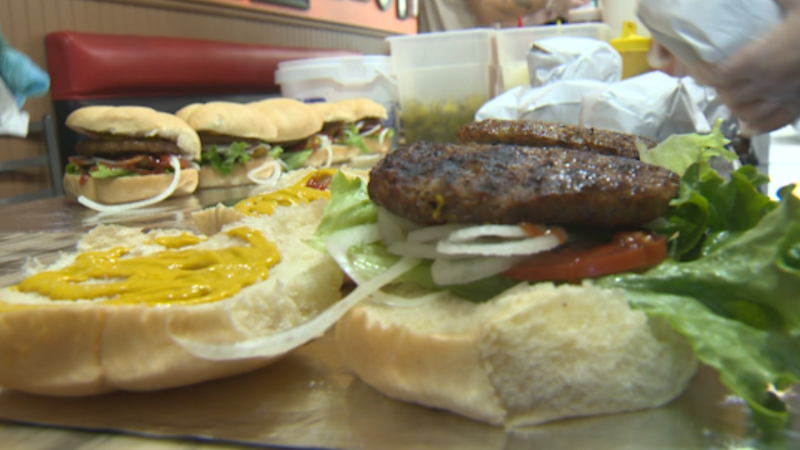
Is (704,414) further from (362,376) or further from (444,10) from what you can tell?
(444,10)

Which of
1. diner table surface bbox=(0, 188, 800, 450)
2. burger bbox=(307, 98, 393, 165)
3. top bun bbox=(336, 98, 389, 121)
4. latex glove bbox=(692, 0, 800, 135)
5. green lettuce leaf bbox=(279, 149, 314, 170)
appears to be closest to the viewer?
diner table surface bbox=(0, 188, 800, 450)

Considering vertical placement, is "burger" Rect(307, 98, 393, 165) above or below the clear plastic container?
below

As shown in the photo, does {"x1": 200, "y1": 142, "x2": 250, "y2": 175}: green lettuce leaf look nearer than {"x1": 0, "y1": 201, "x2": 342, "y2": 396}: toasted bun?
No

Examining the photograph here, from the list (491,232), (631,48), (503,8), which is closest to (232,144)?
(631,48)

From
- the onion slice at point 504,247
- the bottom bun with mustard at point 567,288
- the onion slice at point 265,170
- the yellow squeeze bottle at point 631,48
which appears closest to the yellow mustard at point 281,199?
the bottom bun with mustard at point 567,288

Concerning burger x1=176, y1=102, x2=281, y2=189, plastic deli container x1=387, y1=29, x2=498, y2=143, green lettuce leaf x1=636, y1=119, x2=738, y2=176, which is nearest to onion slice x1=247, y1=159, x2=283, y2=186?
burger x1=176, y1=102, x2=281, y2=189

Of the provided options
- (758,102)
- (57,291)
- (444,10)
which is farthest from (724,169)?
(444,10)

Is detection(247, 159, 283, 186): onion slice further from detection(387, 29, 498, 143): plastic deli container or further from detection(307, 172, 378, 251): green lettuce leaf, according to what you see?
detection(307, 172, 378, 251): green lettuce leaf
